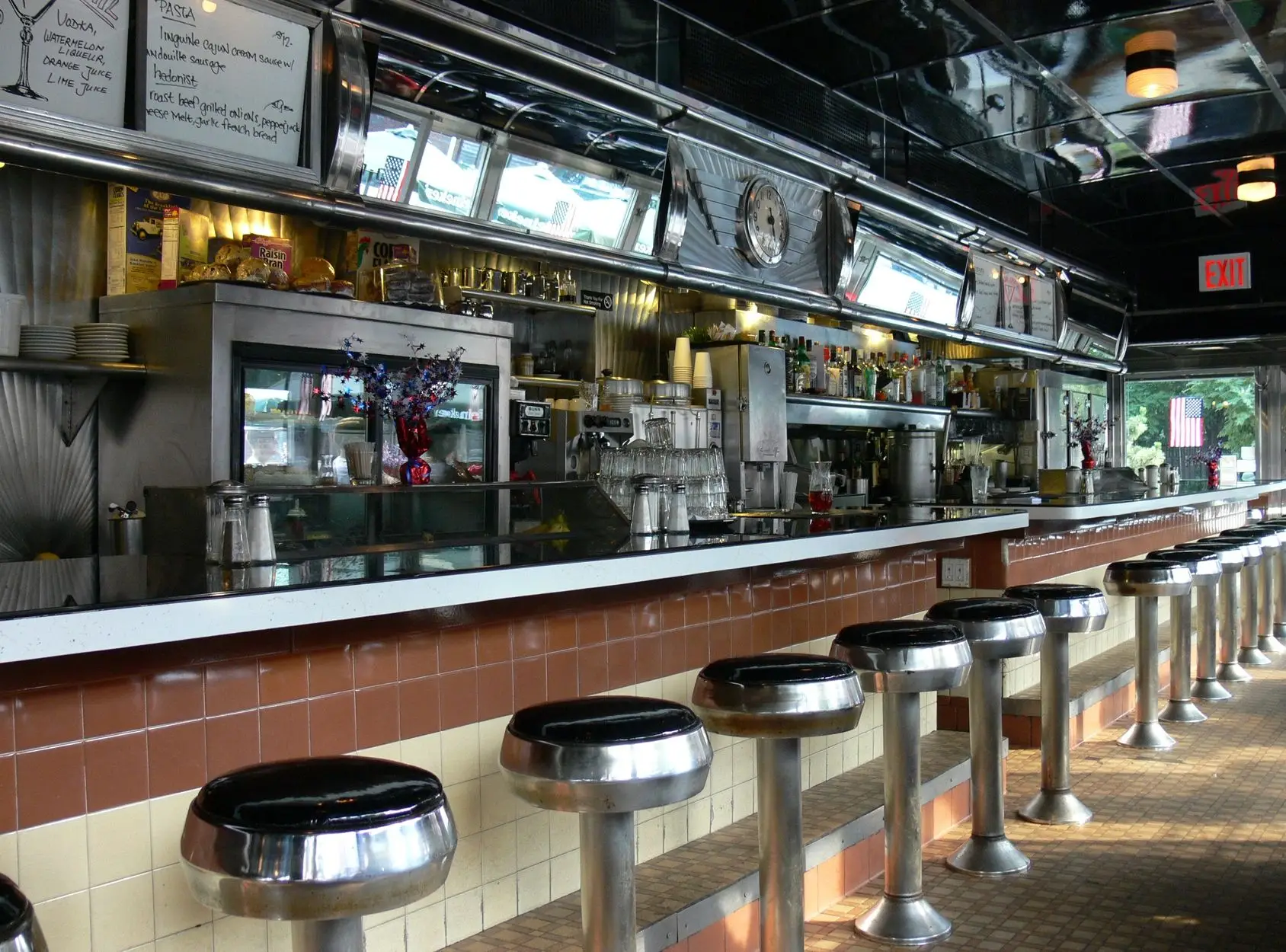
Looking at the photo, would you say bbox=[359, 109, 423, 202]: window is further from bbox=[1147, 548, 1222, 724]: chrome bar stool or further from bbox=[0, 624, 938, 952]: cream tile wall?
bbox=[1147, 548, 1222, 724]: chrome bar stool

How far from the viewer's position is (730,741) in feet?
11.5

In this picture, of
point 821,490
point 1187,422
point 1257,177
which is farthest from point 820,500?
point 1187,422

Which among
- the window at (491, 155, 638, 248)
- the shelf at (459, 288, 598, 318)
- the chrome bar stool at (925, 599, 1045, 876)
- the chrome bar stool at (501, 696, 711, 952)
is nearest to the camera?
the chrome bar stool at (501, 696, 711, 952)

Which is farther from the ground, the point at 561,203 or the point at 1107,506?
the point at 561,203

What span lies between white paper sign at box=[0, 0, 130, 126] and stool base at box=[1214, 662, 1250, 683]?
6.40 metres

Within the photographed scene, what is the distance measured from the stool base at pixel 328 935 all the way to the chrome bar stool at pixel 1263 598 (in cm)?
651

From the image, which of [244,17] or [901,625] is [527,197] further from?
[901,625]

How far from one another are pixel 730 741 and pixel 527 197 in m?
2.46

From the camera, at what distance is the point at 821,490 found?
5098mm

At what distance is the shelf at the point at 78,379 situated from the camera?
14.5ft

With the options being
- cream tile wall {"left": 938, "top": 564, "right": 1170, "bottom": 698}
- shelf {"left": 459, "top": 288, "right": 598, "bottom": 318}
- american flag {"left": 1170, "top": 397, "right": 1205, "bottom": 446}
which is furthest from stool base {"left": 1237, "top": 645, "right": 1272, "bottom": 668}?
american flag {"left": 1170, "top": 397, "right": 1205, "bottom": 446}

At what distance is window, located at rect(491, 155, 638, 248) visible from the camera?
4672mm

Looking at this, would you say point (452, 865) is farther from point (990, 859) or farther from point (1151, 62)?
point (1151, 62)

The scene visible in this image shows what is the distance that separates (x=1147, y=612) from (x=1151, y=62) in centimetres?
257
